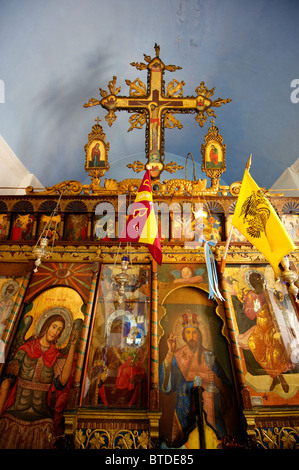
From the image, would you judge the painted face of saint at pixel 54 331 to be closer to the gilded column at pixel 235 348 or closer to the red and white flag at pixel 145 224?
the red and white flag at pixel 145 224

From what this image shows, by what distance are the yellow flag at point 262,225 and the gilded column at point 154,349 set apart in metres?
2.06

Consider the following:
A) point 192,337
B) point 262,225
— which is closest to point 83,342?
point 192,337

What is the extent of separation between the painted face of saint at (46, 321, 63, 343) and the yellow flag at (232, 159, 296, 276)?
151 inches

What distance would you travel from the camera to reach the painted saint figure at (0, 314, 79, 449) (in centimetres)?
450

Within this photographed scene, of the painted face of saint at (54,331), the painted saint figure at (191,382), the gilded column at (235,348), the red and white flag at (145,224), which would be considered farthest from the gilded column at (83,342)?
the gilded column at (235,348)

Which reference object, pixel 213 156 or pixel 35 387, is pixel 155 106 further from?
pixel 35 387

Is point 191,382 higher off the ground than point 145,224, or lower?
lower

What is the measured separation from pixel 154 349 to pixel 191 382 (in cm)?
86

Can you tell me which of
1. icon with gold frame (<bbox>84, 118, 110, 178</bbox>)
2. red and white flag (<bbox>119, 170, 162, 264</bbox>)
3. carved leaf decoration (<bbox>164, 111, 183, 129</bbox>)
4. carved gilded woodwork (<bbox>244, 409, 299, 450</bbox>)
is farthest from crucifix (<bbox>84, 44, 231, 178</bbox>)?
carved gilded woodwork (<bbox>244, 409, 299, 450</bbox>)

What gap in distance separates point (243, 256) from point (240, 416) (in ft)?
9.95

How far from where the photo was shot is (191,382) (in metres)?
5.01

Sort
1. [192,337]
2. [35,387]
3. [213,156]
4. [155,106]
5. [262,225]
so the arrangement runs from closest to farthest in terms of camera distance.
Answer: [262,225]
[35,387]
[192,337]
[213,156]
[155,106]

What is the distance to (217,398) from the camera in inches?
192

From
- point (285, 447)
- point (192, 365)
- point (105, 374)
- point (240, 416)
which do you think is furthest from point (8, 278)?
point (285, 447)
